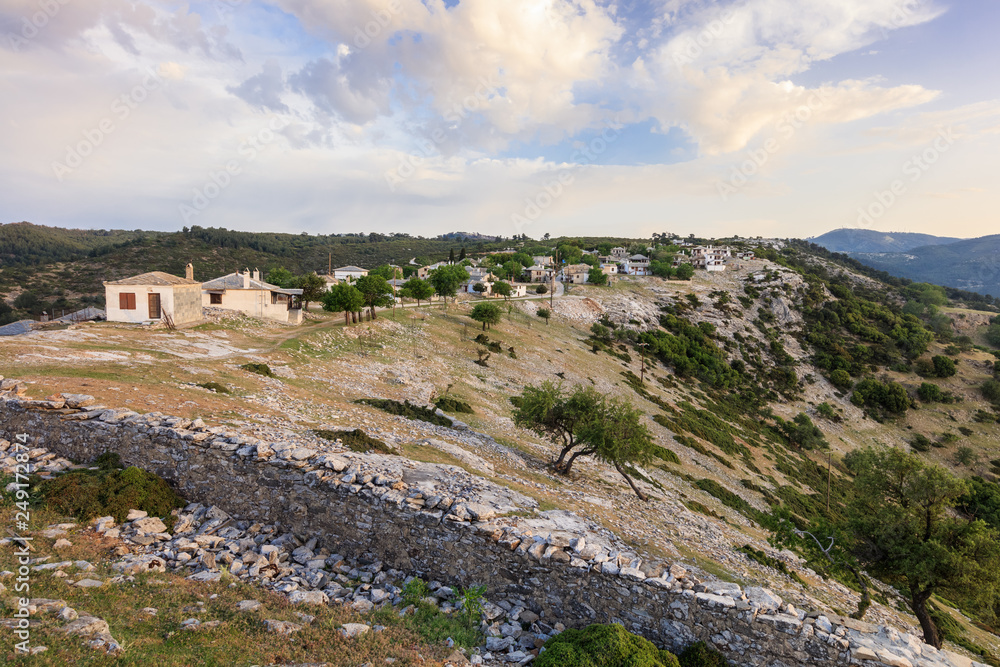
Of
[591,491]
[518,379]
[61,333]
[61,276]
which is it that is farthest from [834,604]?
[61,276]

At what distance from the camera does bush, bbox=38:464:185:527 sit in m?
11.7

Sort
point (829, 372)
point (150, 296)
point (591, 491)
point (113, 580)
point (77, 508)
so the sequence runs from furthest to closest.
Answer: point (829, 372) → point (150, 296) → point (591, 491) → point (77, 508) → point (113, 580)

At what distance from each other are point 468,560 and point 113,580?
25.8 feet

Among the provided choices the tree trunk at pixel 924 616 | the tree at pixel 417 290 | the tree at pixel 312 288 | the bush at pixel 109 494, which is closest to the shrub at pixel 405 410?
the bush at pixel 109 494

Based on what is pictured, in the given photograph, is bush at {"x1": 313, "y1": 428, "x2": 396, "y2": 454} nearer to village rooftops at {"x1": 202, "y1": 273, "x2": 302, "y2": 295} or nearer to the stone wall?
the stone wall

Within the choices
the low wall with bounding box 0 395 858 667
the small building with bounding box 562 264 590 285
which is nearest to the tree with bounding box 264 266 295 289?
the low wall with bounding box 0 395 858 667

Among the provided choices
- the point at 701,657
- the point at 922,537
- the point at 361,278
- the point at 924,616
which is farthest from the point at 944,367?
the point at 701,657

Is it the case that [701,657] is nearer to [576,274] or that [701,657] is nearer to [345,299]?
[345,299]

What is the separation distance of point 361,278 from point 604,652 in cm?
4734

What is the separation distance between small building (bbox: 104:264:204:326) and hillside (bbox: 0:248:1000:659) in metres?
2.14

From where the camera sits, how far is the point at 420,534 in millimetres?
11383

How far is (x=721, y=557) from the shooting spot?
1681cm

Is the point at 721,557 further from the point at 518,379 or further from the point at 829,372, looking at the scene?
the point at 829,372

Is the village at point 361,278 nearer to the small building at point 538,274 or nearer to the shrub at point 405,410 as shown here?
the small building at point 538,274
